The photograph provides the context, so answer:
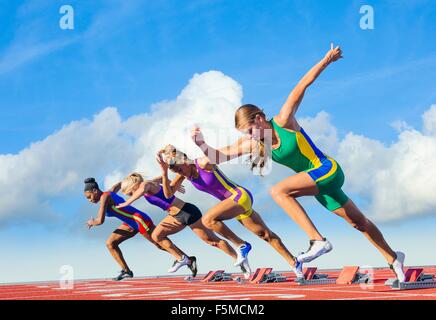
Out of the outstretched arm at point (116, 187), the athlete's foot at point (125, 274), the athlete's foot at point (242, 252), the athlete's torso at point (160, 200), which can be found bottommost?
the athlete's foot at point (242, 252)

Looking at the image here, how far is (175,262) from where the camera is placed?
444 inches

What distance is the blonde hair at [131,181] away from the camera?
11.5m

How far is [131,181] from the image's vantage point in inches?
453

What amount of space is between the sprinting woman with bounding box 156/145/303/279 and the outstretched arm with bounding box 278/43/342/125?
324 cm

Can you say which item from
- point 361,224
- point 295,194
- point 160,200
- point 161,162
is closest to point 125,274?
point 160,200

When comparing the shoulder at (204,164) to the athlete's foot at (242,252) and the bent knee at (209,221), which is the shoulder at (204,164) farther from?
the athlete's foot at (242,252)

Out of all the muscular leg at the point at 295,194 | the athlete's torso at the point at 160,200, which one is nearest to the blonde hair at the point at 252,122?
the muscular leg at the point at 295,194

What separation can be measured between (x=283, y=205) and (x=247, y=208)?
3.32 meters

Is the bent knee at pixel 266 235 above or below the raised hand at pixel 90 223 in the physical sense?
below

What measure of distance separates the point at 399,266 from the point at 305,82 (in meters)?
2.34

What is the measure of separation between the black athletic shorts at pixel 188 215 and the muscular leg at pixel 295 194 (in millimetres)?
4874

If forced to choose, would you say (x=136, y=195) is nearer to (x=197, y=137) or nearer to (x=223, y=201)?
(x=223, y=201)
